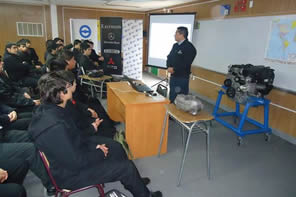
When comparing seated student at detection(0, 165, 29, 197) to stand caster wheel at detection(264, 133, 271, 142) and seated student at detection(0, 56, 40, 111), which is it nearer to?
seated student at detection(0, 56, 40, 111)

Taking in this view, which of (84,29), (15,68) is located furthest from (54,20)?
(15,68)

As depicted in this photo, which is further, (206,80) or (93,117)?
(206,80)

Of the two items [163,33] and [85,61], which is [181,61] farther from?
[85,61]

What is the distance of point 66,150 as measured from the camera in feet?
4.38

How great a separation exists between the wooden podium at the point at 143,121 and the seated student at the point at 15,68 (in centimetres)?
235

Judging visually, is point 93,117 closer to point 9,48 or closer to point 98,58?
point 9,48

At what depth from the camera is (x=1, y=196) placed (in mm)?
1316

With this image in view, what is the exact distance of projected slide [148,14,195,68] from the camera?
4828 mm

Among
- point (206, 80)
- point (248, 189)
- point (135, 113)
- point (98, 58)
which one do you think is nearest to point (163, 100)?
point (135, 113)

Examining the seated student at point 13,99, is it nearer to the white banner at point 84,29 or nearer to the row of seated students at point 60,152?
the row of seated students at point 60,152

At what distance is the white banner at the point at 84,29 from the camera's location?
24.5 ft

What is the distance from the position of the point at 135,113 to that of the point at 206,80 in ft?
10.2

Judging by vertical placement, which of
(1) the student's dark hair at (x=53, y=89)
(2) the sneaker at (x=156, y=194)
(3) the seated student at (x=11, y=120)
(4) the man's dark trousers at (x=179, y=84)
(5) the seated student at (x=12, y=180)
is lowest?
(2) the sneaker at (x=156, y=194)

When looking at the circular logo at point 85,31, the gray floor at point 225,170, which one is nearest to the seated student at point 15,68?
the gray floor at point 225,170
